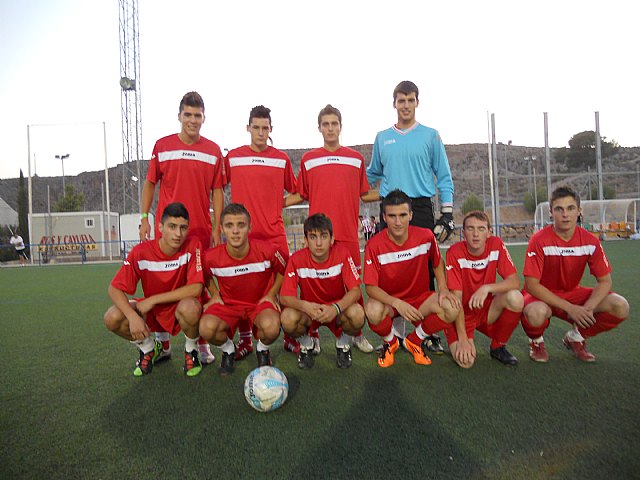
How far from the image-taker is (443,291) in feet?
10.8

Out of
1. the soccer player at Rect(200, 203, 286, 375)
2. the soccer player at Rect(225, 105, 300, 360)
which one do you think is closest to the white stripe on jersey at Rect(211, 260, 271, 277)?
the soccer player at Rect(200, 203, 286, 375)

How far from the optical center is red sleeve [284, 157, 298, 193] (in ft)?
13.4

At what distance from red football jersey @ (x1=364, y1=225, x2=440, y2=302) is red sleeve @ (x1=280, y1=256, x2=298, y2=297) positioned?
0.56 metres

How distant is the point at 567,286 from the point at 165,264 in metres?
3.10

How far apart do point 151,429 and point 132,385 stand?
2.58 feet

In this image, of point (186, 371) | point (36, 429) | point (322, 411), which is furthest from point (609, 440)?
point (36, 429)

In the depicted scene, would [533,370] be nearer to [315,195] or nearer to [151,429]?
[315,195]

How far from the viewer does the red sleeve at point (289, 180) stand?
161 inches

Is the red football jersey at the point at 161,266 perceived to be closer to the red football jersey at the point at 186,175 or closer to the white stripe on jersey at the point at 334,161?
the red football jersey at the point at 186,175

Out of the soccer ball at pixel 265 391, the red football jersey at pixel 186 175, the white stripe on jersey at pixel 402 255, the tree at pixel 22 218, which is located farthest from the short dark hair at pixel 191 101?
the tree at pixel 22 218

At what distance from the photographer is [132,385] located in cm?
294

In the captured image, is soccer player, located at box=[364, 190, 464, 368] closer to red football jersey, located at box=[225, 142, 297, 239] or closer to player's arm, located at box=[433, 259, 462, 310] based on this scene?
player's arm, located at box=[433, 259, 462, 310]

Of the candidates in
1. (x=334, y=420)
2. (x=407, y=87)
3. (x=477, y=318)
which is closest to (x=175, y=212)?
(x=334, y=420)

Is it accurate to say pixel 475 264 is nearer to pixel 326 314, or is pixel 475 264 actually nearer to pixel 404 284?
pixel 404 284
